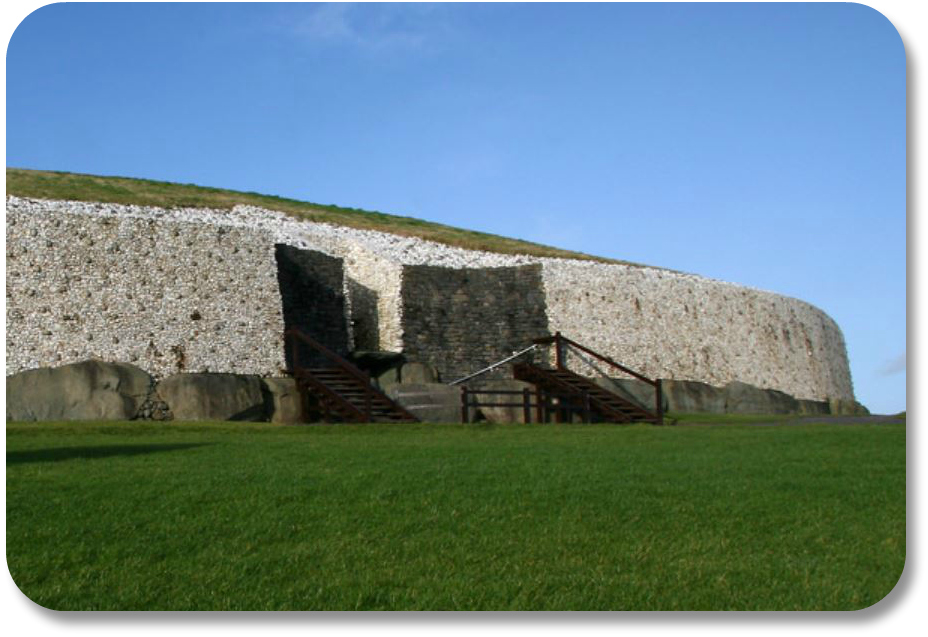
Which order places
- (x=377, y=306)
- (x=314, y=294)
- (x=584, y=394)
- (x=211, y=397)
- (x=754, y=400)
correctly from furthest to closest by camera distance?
(x=754, y=400) → (x=377, y=306) → (x=314, y=294) → (x=584, y=394) → (x=211, y=397)

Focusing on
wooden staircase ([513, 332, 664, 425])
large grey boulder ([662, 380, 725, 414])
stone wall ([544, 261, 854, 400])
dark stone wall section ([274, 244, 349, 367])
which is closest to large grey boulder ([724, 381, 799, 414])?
large grey boulder ([662, 380, 725, 414])

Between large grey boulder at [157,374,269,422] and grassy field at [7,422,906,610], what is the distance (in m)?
9.38

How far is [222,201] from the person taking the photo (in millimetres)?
39125

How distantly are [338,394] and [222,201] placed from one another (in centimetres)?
1739

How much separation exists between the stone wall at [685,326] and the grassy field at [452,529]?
18.1 meters

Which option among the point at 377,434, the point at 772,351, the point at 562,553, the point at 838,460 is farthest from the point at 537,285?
the point at 562,553

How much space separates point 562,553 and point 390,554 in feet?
4.44

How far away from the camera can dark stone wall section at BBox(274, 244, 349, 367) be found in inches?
1144

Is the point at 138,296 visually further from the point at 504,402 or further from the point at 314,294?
the point at 504,402

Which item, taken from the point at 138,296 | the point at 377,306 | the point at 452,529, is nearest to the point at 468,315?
the point at 377,306

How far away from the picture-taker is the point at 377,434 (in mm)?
20062

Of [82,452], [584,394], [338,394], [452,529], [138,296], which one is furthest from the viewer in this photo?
[584,394]

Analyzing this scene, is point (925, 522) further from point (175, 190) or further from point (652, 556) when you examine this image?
point (175, 190)

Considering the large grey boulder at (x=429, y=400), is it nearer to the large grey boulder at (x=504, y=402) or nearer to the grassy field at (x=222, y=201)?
the large grey boulder at (x=504, y=402)
